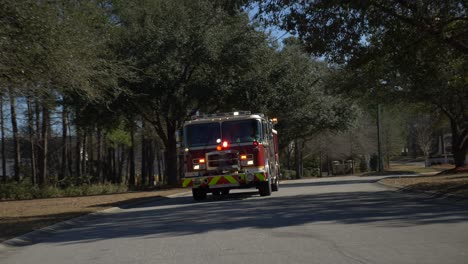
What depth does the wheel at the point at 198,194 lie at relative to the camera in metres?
22.9

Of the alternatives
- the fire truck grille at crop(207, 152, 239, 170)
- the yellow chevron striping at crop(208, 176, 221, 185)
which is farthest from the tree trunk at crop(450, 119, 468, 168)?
the yellow chevron striping at crop(208, 176, 221, 185)

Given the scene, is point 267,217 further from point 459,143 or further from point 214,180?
point 459,143

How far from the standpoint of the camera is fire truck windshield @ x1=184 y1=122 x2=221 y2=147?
2164cm

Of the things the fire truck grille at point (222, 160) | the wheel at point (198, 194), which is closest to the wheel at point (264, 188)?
the fire truck grille at point (222, 160)

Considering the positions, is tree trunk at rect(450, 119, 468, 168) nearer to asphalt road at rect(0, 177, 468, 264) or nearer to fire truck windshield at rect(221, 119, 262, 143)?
fire truck windshield at rect(221, 119, 262, 143)

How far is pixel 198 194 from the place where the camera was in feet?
75.6

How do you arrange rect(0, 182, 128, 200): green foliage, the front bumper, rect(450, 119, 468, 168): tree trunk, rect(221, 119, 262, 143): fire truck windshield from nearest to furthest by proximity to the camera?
the front bumper, rect(221, 119, 262, 143): fire truck windshield, rect(0, 182, 128, 200): green foliage, rect(450, 119, 468, 168): tree trunk

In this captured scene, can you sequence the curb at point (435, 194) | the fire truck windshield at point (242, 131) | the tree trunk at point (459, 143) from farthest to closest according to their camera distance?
the tree trunk at point (459, 143) < the fire truck windshield at point (242, 131) < the curb at point (435, 194)

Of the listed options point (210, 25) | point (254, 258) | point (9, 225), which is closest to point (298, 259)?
point (254, 258)

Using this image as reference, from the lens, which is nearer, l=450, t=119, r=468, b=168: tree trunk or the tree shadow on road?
the tree shadow on road

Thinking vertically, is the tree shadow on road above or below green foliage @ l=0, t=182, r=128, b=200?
below

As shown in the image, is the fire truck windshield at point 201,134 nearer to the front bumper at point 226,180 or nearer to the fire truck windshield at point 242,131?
the fire truck windshield at point 242,131

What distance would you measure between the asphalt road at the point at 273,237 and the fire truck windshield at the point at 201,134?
4.66 meters

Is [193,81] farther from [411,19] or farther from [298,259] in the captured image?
[298,259]
